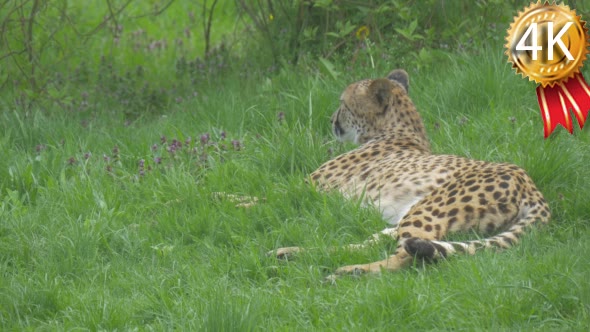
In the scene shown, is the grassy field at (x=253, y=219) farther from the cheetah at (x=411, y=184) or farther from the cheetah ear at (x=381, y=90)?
the cheetah ear at (x=381, y=90)

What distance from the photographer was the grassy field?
4254mm

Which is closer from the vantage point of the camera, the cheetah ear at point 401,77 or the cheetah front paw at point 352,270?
the cheetah front paw at point 352,270

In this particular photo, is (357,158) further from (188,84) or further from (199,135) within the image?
(188,84)

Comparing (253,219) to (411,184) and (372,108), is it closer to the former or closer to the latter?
(411,184)

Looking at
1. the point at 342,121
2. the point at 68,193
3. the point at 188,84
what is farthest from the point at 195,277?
the point at 188,84

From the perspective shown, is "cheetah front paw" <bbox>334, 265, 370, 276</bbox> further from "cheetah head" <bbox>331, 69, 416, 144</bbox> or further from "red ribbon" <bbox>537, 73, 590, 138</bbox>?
"cheetah head" <bbox>331, 69, 416, 144</bbox>

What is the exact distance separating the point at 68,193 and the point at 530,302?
110 inches

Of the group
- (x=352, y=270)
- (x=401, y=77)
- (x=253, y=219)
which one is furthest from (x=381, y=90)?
(x=352, y=270)

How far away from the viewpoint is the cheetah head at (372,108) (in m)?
6.58

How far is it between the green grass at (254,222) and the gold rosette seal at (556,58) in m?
0.17

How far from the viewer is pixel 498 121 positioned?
6578 mm

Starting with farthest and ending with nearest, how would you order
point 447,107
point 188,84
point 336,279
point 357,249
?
1. point 188,84
2. point 447,107
3. point 357,249
4. point 336,279

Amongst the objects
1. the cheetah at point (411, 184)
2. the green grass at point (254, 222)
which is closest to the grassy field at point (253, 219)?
the green grass at point (254, 222)

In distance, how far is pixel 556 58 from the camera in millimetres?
6086
